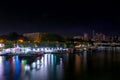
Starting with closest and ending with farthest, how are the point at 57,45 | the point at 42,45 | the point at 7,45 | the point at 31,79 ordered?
the point at 31,79 < the point at 7,45 < the point at 42,45 < the point at 57,45

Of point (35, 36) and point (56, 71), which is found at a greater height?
point (35, 36)

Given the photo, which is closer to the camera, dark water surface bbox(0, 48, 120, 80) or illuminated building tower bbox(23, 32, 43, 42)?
dark water surface bbox(0, 48, 120, 80)

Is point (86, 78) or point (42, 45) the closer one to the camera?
point (86, 78)

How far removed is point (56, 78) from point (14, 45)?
5408cm

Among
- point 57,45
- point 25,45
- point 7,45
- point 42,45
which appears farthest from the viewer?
point 57,45

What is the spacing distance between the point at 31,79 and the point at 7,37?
250 ft

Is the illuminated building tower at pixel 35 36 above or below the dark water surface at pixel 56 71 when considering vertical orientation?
above

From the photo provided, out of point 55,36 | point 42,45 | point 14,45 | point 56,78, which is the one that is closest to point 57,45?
point 42,45

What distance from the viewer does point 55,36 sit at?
4739 inches

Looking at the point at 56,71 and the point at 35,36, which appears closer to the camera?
the point at 56,71

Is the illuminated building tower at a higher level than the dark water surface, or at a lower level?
higher

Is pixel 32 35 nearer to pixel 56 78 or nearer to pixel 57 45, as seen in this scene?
pixel 57 45

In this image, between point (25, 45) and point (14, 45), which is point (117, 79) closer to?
point (14, 45)

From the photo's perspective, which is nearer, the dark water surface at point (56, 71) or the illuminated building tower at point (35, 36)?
the dark water surface at point (56, 71)
